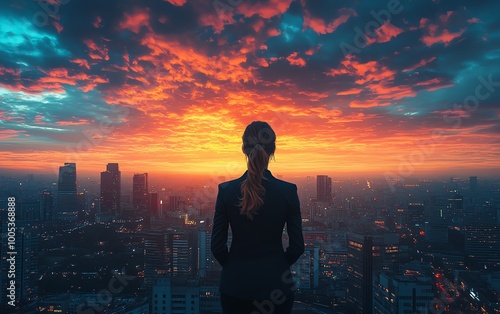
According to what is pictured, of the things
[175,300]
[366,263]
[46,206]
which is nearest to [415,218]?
[366,263]

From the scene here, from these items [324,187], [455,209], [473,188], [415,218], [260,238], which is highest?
[260,238]

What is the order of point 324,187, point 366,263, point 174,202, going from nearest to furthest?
point 366,263 < point 174,202 < point 324,187

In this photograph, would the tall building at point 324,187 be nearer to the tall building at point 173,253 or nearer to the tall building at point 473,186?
the tall building at point 473,186

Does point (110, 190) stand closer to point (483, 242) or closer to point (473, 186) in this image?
point (483, 242)

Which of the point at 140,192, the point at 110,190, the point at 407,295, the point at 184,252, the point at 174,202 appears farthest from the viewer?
the point at 140,192

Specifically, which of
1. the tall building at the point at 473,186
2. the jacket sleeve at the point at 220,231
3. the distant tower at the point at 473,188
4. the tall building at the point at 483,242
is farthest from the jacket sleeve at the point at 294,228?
the tall building at the point at 473,186

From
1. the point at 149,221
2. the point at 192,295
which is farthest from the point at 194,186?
the point at 192,295

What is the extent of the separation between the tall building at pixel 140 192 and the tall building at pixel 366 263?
1848cm

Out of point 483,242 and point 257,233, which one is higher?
point 257,233

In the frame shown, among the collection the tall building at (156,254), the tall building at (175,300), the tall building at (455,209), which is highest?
the tall building at (455,209)

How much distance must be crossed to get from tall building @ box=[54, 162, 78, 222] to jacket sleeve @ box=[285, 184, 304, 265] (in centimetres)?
2023

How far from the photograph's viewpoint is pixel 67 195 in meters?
21.2

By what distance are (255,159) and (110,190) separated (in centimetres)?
2858

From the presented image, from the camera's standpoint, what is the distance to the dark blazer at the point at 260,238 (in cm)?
102
